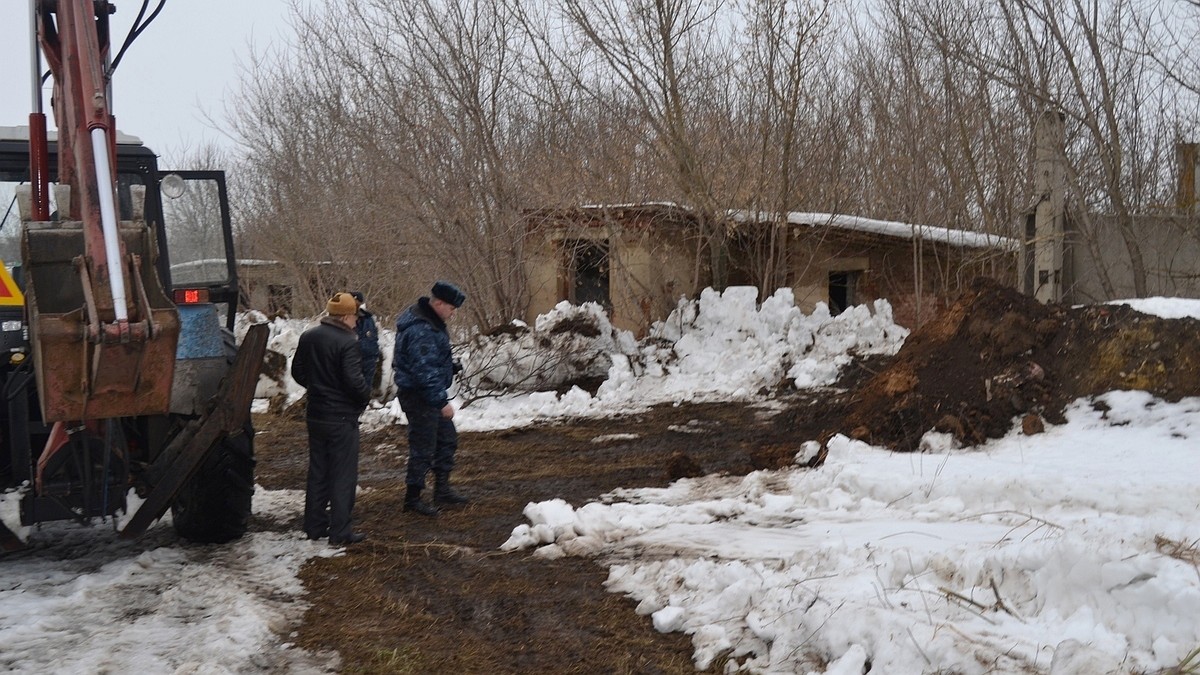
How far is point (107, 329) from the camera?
4.75 m

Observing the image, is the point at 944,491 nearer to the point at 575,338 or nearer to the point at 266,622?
the point at 266,622

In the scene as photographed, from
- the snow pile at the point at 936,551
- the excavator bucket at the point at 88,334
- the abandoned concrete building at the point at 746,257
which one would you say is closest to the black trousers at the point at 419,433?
the snow pile at the point at 936,551

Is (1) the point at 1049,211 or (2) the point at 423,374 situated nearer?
(2) the point at 423,374

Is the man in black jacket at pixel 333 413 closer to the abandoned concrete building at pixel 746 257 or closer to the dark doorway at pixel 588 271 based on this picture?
the abandoned concrete building at pixel 746 257

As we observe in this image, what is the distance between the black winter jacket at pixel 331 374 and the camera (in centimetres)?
665

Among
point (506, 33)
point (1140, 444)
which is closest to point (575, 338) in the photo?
point (506, 33)

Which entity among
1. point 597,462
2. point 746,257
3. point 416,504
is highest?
point 746,257

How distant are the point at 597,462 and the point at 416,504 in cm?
241

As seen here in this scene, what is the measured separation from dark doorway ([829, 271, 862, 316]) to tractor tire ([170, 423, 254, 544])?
13.2 metres

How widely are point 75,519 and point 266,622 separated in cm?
147

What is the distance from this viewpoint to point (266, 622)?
501cm

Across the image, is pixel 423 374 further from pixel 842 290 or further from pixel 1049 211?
pixel 842 290

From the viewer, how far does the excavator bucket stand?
4777mm

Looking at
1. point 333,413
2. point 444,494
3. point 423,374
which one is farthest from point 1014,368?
point 333,413
